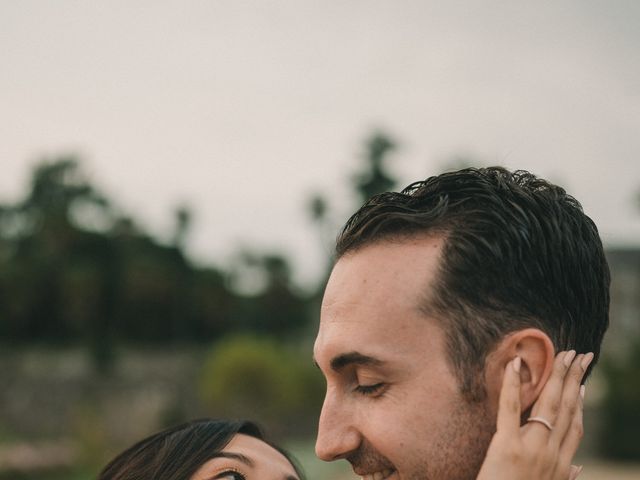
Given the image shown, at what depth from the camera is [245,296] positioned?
55031 mm

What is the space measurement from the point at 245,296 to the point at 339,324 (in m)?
53.0

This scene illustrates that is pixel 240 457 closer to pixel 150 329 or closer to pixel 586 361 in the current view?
pixel 586 361

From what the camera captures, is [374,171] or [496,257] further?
[374,171]

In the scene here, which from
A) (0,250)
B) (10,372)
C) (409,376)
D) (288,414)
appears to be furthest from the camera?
(0,250)

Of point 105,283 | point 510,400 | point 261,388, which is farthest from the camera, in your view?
Result: point 105,283

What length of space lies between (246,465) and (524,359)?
141 cm

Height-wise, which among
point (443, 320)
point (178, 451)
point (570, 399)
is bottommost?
point (178, 451)

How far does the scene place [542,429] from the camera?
234cm

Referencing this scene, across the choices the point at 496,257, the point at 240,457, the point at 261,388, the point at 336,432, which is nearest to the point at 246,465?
the point at 240,457

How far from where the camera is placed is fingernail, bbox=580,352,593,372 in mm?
2361

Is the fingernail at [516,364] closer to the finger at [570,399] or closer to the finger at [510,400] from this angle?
the finger at [510,400]

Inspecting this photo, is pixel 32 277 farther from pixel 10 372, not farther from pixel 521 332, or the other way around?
pixel 521 332

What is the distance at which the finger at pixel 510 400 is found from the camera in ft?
7.30

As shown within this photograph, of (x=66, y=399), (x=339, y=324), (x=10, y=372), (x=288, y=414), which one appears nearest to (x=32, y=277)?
(x=10, y=372)
